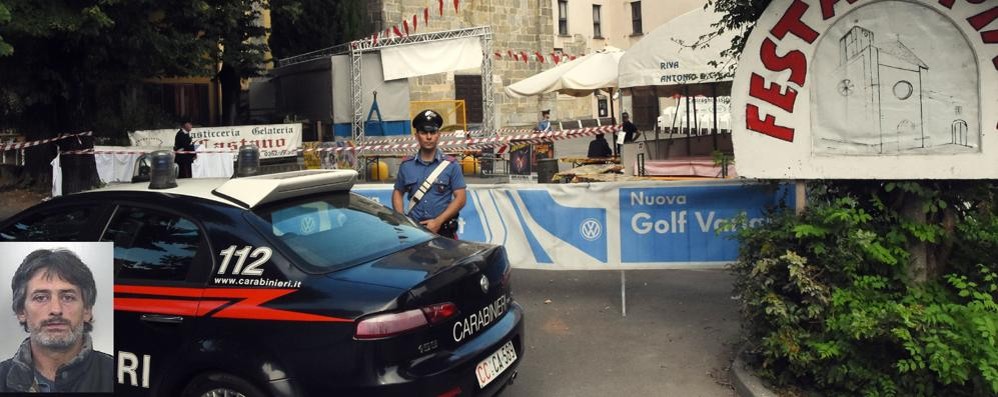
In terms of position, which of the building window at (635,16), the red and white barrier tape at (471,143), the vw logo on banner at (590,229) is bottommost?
the vw logo on banner at (590,229)

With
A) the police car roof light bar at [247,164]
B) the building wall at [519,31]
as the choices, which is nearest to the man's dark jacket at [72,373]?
the police car roof light bar at [247,164]

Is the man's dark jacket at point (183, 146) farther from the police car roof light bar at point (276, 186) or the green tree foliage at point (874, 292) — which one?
the green tree foliage at point (874, 292)

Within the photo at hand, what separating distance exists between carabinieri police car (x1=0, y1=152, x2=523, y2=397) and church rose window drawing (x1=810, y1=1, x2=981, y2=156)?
89.6 inches

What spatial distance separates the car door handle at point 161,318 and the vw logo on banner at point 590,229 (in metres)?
4.09

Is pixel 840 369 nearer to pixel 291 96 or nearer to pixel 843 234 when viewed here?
pixel 843 234

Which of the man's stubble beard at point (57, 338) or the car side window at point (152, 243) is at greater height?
the car side window at point (152, 243)

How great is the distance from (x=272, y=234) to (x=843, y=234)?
3207 mm

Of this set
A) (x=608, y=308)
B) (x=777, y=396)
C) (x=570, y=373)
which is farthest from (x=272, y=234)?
(x=608, y=308)

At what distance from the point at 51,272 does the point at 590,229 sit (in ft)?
14.4

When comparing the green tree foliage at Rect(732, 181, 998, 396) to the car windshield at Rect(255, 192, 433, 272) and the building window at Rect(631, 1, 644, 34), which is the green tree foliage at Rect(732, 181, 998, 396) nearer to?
the car windshield at Rect(255, 192, 433, 272)

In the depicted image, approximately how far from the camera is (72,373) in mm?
4090

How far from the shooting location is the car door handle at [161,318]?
3.86 metres

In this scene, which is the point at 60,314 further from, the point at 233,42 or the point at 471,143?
the point at 233,42

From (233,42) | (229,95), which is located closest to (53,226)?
(233,42)
